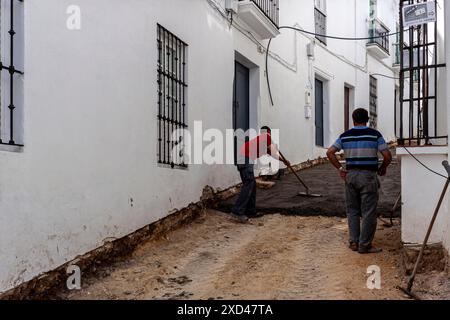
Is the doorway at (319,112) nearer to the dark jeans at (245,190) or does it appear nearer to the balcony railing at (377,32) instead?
the balcony railing at (377,32)

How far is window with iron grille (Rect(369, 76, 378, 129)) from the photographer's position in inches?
622

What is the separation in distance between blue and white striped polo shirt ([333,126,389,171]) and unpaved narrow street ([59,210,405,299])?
885 mm

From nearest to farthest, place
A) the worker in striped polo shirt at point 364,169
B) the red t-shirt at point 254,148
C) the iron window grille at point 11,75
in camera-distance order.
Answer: the iron window grille at point 11,75, the worker in striped polo shirt at point 364,169, the red t-shirt at point 254,148

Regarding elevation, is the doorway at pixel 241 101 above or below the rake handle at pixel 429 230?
above

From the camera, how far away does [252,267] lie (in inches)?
188

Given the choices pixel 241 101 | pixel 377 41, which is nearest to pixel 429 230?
pixel 241 101

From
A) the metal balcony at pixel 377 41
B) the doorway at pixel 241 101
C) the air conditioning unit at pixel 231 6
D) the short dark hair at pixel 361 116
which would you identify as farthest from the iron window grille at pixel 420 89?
the metal balcony at pixel 377 41

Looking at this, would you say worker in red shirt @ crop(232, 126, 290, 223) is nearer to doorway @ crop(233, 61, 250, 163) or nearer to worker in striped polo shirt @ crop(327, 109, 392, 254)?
doorway @ crop(233, 61, 250, 163)

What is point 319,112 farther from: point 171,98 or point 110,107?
point 110,107

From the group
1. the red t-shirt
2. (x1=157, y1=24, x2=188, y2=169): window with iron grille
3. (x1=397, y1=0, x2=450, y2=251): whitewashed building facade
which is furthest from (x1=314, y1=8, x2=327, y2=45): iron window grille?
(x1=397, y1=0, x2=450, y2=251): whitewashed building facade

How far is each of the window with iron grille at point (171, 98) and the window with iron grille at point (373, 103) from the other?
1033 centimetres

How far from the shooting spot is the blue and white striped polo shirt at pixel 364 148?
4875 mm

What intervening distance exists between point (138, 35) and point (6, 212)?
104 inches
